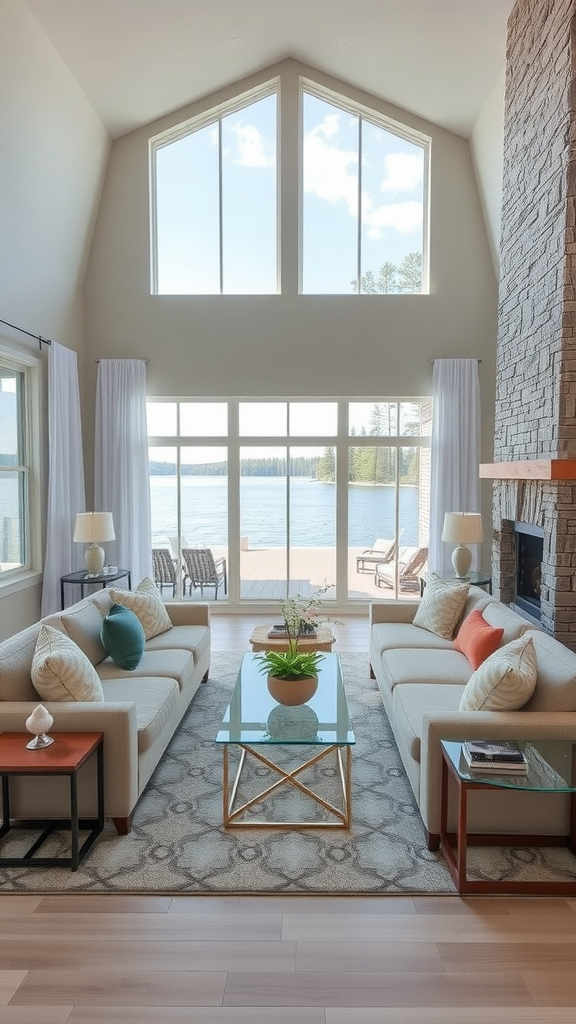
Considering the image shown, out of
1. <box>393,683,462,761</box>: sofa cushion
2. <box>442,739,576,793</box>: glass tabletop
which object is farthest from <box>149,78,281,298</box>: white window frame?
<box>442,739,576,793</box>: glass tabletop

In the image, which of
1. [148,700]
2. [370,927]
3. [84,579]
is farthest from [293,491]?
[370,927]

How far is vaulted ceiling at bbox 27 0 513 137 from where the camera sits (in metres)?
5.33

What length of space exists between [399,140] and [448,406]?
3264 mm

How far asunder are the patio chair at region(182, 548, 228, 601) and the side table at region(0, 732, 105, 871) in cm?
473

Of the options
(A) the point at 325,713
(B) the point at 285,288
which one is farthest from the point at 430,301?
(A) the point at 325,713

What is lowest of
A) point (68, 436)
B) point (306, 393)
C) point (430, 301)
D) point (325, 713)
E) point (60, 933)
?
point (60, 933)

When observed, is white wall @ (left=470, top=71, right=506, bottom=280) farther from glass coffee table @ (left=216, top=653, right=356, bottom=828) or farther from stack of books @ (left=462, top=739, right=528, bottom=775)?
stack of books @ (left=462, top=739, right=528, bottom=775)

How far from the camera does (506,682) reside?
303cm

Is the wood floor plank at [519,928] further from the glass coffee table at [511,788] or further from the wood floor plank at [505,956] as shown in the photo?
the glass coffee table at [511,788]

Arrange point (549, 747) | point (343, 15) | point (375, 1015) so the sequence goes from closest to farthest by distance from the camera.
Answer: point (375, 1015), point (549, 747), point (343, 15)

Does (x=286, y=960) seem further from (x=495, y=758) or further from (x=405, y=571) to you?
(x=405, y=571)

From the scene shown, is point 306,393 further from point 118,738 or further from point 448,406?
point 118,738

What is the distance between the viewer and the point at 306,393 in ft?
24.5

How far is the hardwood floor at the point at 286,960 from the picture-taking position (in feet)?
6.80
